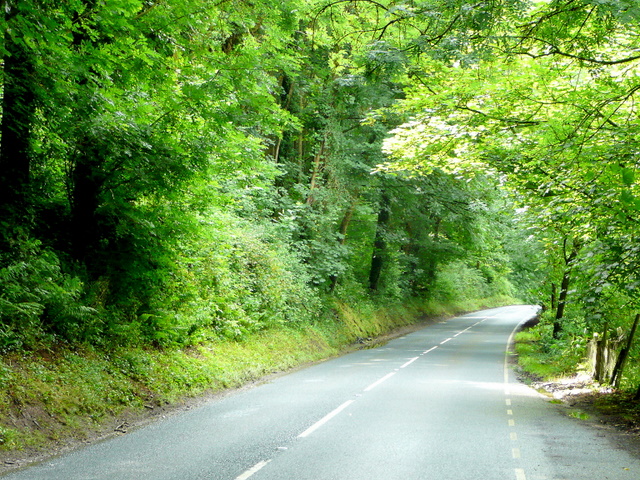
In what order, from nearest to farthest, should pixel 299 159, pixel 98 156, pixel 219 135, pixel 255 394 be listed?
pixel 98 156 < pixel 219 135 < pixel 255 394 < pixel 299 159

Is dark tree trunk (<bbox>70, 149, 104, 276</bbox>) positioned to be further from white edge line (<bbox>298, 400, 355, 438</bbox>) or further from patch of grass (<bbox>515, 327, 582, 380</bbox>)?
patch of grass (<bbox>515, 327, 582, 380</bbox>)

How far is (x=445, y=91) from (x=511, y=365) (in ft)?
39.0

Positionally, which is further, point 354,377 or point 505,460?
point 354,377

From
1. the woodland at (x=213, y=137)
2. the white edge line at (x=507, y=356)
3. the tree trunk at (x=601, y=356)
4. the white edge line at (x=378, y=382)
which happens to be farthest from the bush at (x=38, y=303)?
the tree trunk at (x=601, y=356)

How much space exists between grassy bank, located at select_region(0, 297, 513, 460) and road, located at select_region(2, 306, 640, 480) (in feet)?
1.92

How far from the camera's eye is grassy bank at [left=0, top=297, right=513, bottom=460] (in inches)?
283

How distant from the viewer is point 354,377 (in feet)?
47.2

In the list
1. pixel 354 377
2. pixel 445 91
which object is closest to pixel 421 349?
pixel 354 377

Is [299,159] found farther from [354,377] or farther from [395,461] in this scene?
[395,461]

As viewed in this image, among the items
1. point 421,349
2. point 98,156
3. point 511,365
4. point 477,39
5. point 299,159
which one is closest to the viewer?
point 477,39

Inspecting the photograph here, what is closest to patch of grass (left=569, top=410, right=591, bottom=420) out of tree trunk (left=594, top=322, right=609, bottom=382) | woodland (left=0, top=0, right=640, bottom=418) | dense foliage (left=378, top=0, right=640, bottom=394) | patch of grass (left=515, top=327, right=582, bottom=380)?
dense foliage (left=378, top=0, right=640, bottom=394)

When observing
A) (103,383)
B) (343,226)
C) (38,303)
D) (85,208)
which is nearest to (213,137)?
(85,208)

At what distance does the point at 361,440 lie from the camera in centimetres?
780

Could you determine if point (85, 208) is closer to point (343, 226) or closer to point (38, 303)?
point (38, 303)
